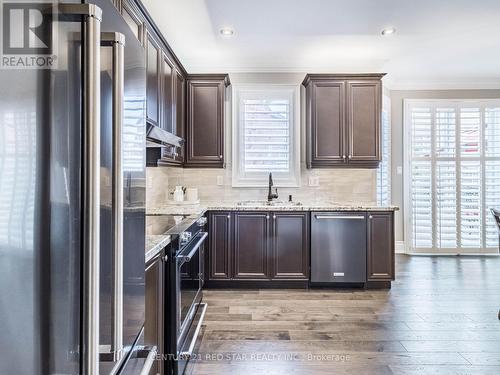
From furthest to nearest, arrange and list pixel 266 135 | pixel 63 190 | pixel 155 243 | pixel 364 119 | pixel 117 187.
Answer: pixel 266 135, pixel 364 119, pixel 155 243, pixel 117 187, pixel 63 190

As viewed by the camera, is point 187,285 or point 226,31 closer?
point 187,285

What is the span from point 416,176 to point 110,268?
5.06 meters

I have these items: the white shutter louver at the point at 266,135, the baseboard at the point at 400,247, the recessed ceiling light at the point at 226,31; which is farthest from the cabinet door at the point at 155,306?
the baseboard at the point at 400,247

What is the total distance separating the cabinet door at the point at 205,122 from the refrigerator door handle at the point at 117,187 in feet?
9.75

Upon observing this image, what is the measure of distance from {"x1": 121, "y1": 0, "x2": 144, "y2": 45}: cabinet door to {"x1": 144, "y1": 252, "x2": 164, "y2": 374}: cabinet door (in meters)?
1.46

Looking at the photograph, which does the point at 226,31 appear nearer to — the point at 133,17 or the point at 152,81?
the point at 152,81

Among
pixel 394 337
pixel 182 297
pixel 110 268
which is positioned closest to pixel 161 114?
pixel 182 297

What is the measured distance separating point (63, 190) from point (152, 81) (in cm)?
211

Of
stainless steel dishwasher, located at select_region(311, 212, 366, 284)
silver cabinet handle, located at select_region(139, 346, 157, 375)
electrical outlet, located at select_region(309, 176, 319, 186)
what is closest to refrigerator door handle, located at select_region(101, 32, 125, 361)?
silver cabinet handle, located at select_region(139, 346, 157, 375)

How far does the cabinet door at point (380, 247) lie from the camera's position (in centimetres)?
351

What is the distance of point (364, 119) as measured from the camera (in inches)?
148

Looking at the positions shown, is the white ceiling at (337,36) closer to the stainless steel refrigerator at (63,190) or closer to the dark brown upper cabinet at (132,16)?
the dark brown upper cabinet at (132,16)

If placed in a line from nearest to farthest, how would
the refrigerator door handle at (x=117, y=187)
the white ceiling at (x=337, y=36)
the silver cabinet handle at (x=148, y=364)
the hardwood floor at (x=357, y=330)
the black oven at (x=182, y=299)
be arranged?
1. the refrigerator door handle at (x=117, y=187)
2. the silver cabinet handle at (x=148, y=364)
3. the black oven at (x=182, y=299)
4. the hardwood floor at (x=357, y=330)
5. the white ceiling at (x=337, y=36)

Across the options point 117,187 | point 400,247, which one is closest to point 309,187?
point 400,247
